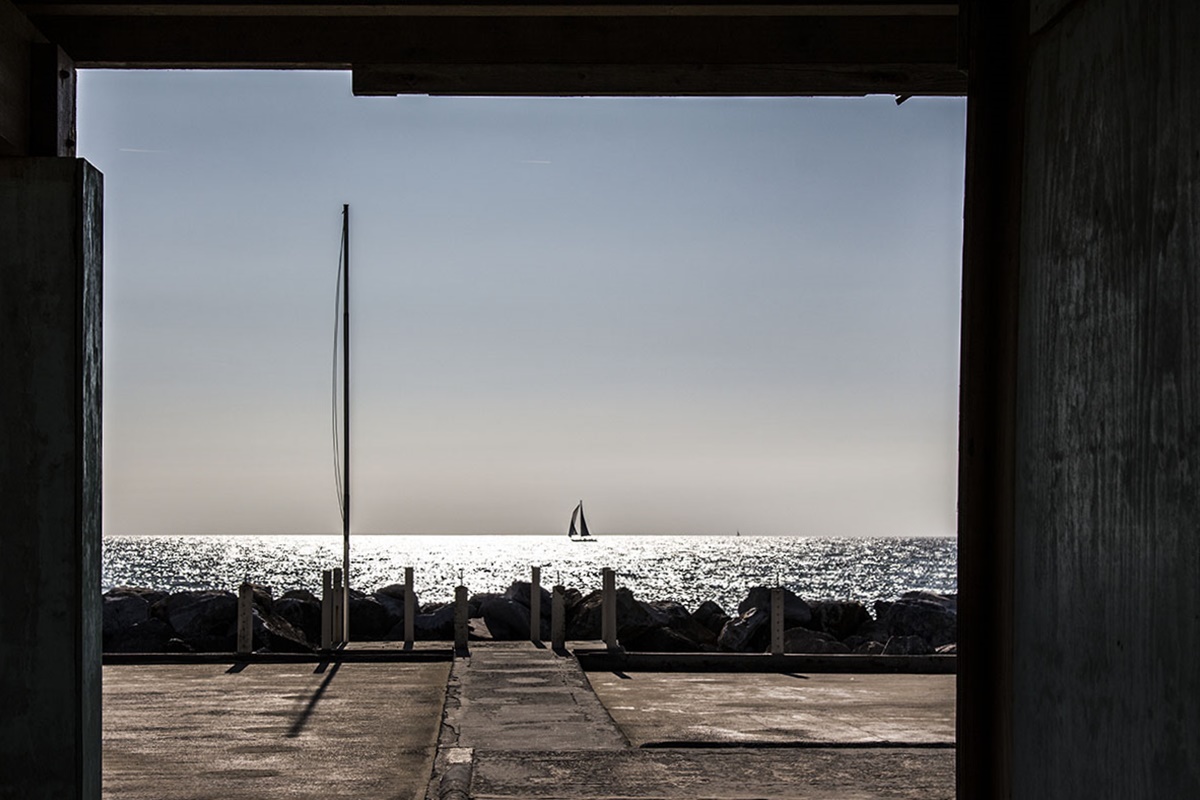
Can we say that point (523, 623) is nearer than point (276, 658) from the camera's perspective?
No

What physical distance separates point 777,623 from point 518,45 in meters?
12.6

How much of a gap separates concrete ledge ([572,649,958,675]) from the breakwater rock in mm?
3646

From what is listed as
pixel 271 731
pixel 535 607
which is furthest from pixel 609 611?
pixel 271 731

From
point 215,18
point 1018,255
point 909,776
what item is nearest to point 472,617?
point 909,776

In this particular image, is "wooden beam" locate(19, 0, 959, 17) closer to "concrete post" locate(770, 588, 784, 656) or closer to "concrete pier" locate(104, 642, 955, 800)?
"concrete pier" locate(104, 642, 955, 800)

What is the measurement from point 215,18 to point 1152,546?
14.7ft

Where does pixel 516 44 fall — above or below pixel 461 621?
above

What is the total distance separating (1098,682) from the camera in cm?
316

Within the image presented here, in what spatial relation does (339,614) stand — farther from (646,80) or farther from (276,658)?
(646,80)

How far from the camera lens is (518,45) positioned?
18.8 ft

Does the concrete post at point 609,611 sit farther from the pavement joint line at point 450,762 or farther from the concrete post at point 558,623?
the pavement joint line at point 450,762

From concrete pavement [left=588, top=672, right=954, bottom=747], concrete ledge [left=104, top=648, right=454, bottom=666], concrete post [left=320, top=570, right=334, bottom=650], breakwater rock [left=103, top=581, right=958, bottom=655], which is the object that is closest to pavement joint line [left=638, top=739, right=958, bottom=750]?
concrete pavement [left=588, top=672, right=954, bottom=747]

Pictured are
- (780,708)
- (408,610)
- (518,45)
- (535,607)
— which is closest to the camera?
(518,45)

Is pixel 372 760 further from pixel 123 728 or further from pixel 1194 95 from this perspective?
pixel 1194 95
